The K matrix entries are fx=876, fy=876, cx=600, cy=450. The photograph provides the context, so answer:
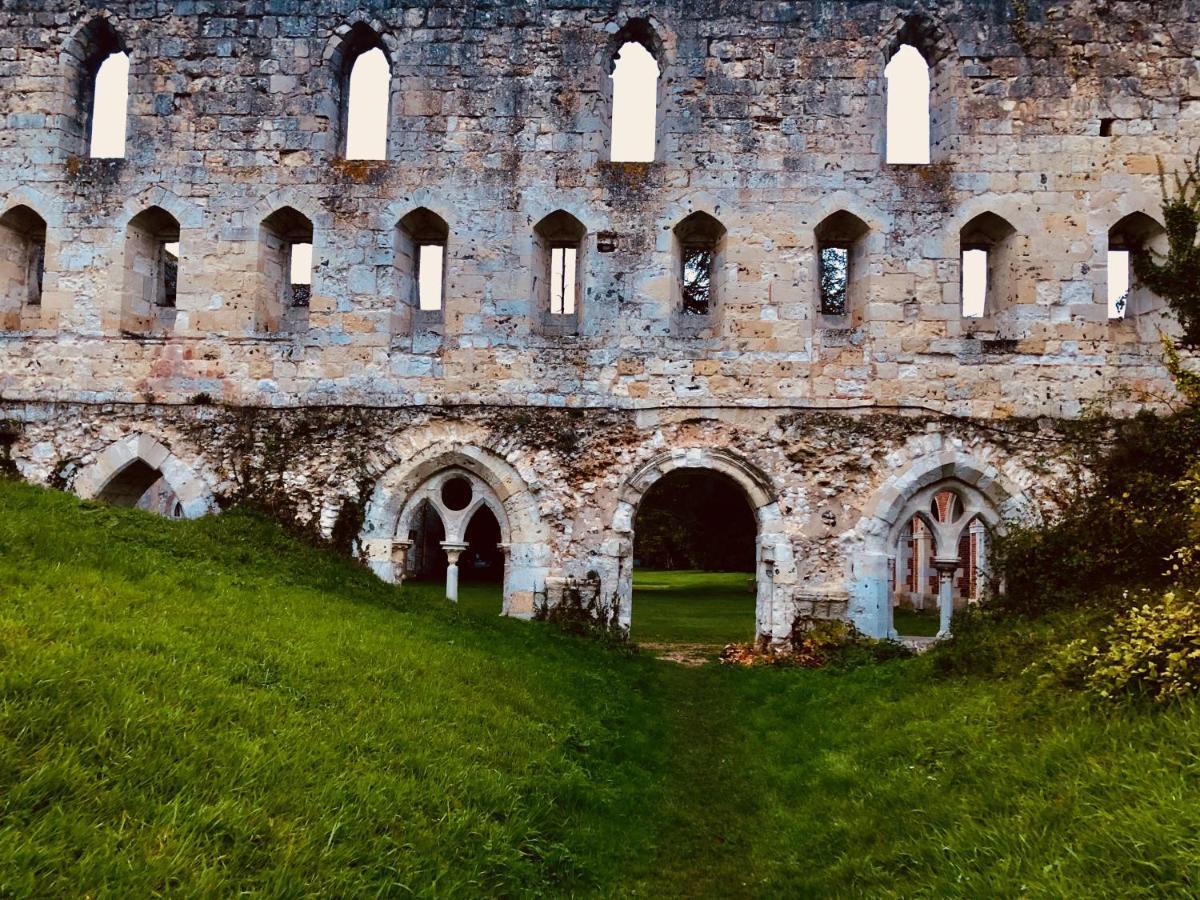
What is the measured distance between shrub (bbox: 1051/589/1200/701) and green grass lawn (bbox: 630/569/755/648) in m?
8.26

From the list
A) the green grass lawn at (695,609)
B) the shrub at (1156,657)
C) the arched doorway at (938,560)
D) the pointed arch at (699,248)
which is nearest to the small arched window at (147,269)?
the pointed arch at (699,248)

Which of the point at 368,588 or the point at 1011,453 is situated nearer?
the point at 368,588

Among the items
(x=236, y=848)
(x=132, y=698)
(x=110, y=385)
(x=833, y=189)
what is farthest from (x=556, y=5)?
(x=236, y=848)

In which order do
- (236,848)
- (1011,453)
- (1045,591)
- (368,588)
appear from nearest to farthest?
(236,848)
(1045,591)
(368,588)
(1011,453)

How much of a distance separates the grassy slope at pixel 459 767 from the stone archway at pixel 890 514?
251cm

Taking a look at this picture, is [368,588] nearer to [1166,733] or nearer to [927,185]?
[1166,733]

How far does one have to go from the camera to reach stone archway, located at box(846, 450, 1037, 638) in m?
10.8

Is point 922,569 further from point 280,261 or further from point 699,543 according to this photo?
point 280,261

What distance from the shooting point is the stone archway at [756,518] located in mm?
10953

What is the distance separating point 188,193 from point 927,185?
9813mm

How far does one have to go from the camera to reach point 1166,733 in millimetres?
4246

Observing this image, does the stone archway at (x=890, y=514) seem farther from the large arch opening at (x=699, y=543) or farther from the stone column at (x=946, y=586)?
the large arch opening at (x=699, y=543)

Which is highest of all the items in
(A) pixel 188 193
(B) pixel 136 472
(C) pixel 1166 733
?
(A) pixel 188 193

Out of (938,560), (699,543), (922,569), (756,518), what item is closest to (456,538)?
(756,518)
